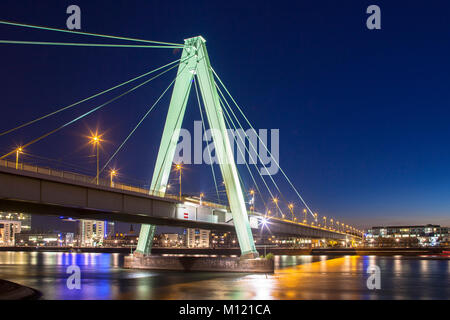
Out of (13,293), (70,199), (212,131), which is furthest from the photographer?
(212,131)

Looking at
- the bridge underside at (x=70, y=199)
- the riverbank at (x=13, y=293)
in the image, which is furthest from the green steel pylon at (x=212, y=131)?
the riverbank at (x=13, y=293)

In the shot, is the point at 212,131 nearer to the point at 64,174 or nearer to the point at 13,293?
the point at 64,174

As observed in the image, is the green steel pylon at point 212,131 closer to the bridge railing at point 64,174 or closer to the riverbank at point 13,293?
the bridge railing at point 64,174

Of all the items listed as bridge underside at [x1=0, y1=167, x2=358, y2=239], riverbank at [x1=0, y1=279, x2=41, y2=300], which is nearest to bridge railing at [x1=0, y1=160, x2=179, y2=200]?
bridge underside at [x1=0, y1=167, x2=358, y2=239]

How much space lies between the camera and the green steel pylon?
138ft

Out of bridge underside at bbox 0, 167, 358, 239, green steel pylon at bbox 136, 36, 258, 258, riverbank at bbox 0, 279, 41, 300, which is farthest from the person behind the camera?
green steel pylon at bbox 136, 36, 258, 258

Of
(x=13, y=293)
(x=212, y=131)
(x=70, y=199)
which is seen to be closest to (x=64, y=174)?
(x=70, y=199)

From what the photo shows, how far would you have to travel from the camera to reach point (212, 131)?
41719 mm

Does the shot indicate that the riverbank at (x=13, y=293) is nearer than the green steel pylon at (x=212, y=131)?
Yes

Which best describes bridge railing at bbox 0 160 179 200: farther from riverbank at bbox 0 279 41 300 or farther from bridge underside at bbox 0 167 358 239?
riverbank at bbox 0 279 41 300

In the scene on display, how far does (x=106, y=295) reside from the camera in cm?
2967

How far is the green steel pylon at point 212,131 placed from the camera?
42000mm
